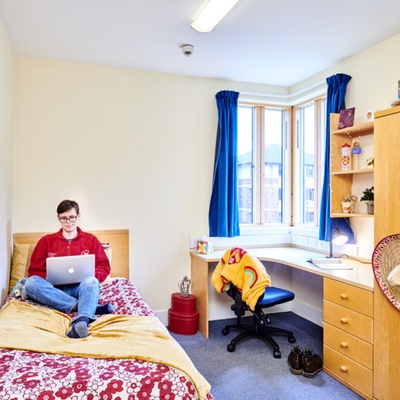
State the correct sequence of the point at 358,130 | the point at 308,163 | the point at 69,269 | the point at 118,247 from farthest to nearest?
1. the point at 308,163
2. the point at 118,247
3. the point at 358,130
4. the point at 69,269

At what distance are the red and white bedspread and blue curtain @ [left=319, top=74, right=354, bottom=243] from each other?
221 cm

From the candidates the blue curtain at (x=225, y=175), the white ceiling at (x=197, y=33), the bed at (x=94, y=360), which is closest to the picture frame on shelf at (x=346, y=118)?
the white ceiling at (x=197, y=33)

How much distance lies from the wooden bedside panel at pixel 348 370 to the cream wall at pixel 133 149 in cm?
102

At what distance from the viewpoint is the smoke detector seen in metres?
3.12

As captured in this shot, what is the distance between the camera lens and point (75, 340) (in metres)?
1.94

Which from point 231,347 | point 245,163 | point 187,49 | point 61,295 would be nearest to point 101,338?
point 61,295

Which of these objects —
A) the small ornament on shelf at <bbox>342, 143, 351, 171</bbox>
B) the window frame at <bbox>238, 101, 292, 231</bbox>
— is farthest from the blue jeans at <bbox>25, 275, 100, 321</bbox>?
the small ornament on shelf at <bbox>342, 143, 351, 171</bbox>

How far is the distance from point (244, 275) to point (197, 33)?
1.98 metres

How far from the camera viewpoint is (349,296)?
2.58m

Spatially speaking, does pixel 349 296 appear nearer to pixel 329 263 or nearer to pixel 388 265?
pixel 388 265

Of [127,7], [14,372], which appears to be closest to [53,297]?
[14,372]

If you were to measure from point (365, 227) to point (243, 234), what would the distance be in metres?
1.34

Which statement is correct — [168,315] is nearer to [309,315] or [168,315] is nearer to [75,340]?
[309,315]

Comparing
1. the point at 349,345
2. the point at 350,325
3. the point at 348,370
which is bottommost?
the point at 348,370
